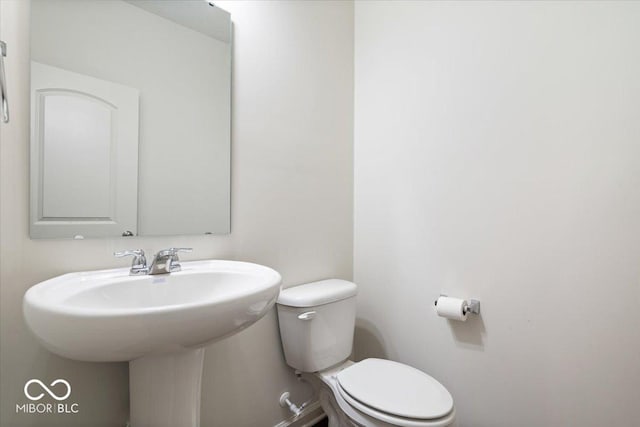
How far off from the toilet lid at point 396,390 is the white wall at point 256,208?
0.40m

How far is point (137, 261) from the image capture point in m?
0.93

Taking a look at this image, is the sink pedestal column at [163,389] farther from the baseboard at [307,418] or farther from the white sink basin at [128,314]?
the baseboard at [307,418]

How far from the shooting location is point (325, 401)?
1342 mm

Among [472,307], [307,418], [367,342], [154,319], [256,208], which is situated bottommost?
[307,418]

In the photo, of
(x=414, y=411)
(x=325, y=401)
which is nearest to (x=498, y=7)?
(x=414, y=411)

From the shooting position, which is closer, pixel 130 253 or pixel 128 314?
pixel 128 314

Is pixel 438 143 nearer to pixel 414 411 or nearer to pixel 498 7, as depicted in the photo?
pixel 498 7

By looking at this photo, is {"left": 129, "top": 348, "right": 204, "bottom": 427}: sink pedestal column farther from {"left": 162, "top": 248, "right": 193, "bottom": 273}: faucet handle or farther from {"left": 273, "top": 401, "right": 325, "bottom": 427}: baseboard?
{"left": 273, "top": 401, "right": 325, "bottom": 427}: baseboard

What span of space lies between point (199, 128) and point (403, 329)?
1347mm

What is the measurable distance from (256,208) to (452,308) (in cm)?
95

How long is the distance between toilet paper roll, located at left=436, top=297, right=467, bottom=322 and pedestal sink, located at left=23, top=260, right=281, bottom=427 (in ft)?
2.68

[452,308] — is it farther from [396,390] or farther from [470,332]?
[396,390]

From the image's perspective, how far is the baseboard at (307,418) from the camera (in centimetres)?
138

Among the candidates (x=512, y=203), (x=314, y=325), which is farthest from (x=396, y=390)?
(x=512, y=203)
